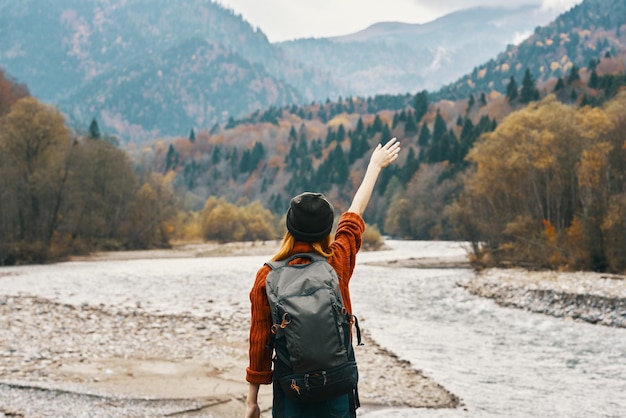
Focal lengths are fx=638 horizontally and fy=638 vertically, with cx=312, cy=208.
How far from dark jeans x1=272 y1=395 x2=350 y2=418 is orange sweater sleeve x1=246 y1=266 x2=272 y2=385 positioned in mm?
190

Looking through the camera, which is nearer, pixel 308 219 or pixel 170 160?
pixel 308 219

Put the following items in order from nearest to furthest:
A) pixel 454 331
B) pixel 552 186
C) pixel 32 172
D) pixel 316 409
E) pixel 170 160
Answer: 1. pixel 316 409
2. pixel 454 331
3. pixel 552 186
4. pixel 32 172
5. pixel 170 160

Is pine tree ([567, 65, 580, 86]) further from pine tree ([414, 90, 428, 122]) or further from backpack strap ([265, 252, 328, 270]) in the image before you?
backpack strap ([265, 252, 328, 270])

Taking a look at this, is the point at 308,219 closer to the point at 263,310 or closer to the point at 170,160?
the point at 263,310

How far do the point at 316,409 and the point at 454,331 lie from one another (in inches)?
609

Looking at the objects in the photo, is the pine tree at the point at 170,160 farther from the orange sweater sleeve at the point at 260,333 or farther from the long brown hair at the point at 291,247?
the orange sweater sleeve at the point at 260,333

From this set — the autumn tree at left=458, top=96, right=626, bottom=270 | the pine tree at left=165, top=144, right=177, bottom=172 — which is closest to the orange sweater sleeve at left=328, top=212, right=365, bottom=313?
the autumn tree at left=458, top=96, right=626, bottom=270

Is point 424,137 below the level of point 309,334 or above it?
above

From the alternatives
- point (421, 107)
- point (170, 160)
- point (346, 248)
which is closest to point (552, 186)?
point (346, 248)

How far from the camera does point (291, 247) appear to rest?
140 inches

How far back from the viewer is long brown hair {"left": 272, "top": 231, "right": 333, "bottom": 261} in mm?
3514

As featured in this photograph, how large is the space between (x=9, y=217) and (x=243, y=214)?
4715cm

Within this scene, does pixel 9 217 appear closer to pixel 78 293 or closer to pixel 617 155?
pixel 78 293

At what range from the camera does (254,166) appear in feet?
595
